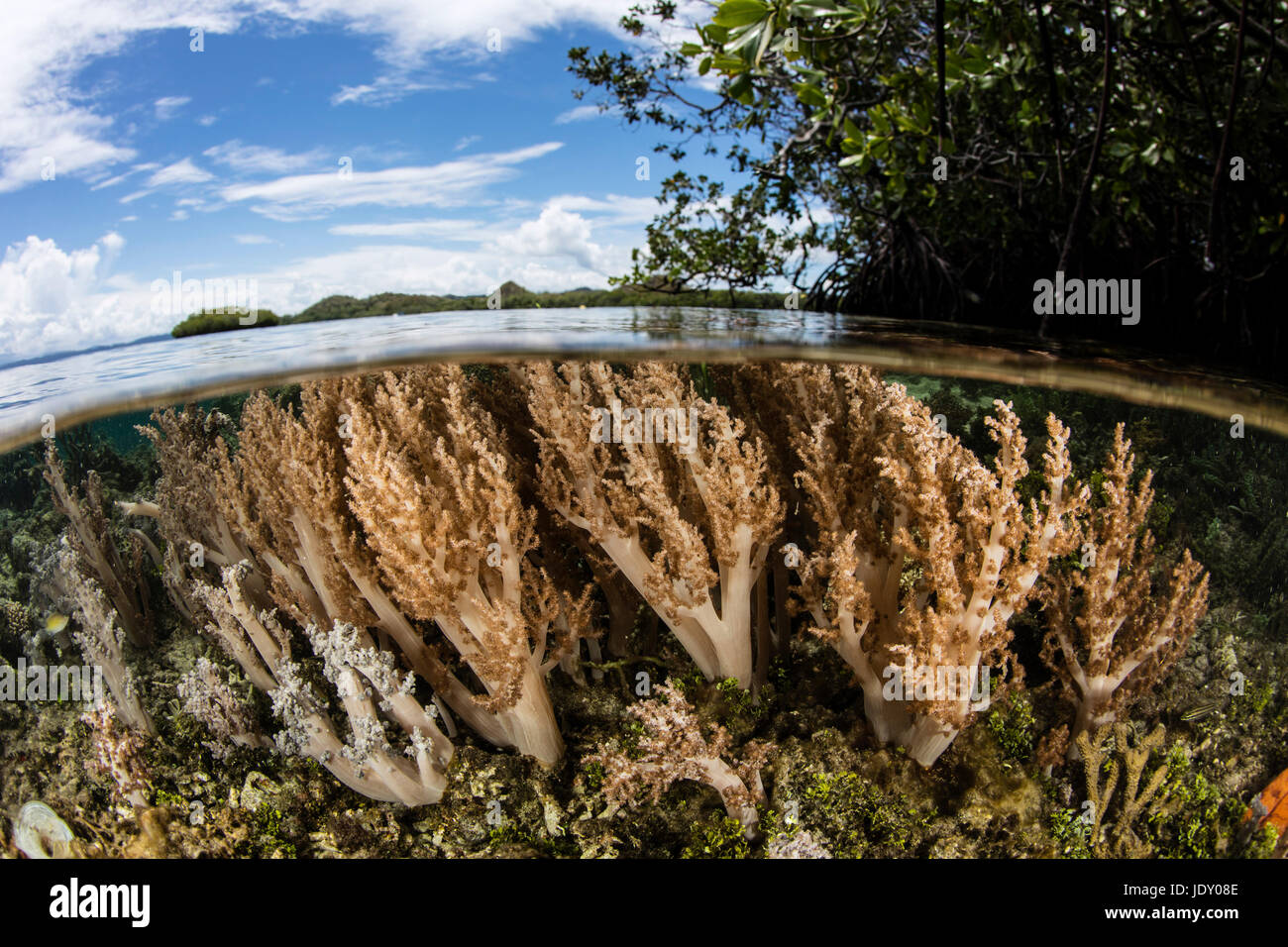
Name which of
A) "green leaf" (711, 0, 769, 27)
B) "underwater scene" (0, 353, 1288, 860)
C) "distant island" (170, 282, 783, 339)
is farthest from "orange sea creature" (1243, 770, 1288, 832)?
"distant island" (170, 282, 783, 339)

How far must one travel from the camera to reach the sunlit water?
4.51 metres

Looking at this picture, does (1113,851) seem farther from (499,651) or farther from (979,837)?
(499,651)

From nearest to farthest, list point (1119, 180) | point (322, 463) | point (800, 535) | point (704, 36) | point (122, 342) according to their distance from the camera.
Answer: point (704, 36), point (322, 463), point (800, 535), point (1119, 180), point (122, 342)

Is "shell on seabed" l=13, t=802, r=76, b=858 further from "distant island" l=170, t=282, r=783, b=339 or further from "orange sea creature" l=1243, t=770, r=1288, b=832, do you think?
"orange sea creature" l=1243, t=770, r=1288, b=832

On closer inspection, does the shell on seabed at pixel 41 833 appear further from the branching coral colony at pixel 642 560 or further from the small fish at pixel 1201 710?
the small fish at pixel 1201 710

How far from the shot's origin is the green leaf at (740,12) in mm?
2762

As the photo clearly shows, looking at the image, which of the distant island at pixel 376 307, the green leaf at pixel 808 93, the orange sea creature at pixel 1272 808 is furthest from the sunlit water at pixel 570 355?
the orange sea creature at pixel 1272 808

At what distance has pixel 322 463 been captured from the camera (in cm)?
395

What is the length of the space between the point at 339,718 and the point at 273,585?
885 mm

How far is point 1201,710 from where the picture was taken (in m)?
4.13

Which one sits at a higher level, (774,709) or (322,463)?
(322,463)

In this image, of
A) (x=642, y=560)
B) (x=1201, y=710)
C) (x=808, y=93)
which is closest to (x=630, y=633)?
(x=642, y=560)

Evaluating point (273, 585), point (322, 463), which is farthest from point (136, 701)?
point (322, 463)

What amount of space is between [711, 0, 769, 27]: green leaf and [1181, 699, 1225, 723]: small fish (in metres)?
4.42
